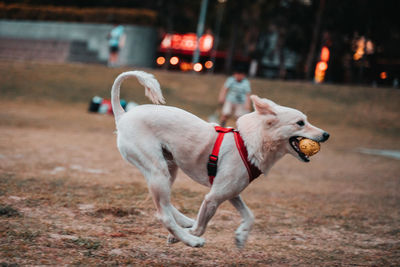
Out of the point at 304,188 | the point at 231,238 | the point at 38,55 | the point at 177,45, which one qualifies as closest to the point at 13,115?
the point at 304,188

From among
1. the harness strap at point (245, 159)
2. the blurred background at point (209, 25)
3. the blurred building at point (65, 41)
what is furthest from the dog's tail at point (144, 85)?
the blurred background at point (209, 25)

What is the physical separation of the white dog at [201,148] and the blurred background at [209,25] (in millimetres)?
25628

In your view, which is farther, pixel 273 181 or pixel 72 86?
pixel 72 86

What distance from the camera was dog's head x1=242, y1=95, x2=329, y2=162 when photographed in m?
3.86

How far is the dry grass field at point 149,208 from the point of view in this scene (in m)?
3.82

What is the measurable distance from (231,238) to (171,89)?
1763cm

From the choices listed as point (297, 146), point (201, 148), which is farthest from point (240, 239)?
point (297, 146)

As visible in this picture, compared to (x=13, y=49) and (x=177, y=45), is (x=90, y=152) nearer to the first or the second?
(x=13, y=49)

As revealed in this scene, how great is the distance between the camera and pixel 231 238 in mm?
4535

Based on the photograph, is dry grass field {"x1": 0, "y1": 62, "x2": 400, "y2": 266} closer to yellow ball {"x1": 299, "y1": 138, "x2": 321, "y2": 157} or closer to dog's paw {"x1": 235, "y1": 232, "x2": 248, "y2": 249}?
dog's paw {"x1": 235, "y1": 232, "x2": 248, "y2": 249}

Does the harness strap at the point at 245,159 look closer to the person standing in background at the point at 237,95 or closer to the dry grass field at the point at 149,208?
the dry grass field at the point at 149,208

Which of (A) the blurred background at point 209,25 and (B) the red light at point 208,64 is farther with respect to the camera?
(B) the red light at point 208,64

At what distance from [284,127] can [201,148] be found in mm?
777

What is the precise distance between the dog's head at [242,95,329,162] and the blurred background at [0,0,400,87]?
25.8m
